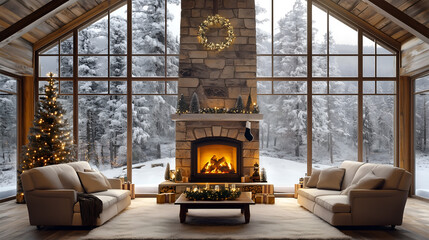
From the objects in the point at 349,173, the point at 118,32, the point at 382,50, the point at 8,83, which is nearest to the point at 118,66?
the point at 118,32

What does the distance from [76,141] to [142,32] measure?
9.46 ft

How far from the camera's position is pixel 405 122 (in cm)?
834

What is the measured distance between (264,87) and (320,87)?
1273 millimetres

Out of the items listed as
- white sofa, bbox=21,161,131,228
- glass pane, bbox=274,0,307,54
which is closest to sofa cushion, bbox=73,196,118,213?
white sofa, bbox=21,161,131,228

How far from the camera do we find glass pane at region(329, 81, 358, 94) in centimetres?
850

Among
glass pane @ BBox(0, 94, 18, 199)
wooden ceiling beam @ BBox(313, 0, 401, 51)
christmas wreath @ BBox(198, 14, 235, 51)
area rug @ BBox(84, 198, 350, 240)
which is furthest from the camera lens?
wooden ceiling beam @ BBox(313, 0, 401, 51)

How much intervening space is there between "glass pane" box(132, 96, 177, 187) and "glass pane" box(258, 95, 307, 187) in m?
2.02

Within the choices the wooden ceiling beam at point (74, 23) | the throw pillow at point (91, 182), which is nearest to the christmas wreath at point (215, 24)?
the wooden ceiling beam at point (74, 23)

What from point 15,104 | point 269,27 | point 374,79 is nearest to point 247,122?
point 269,27

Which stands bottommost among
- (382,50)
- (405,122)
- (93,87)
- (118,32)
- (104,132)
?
(104,132)

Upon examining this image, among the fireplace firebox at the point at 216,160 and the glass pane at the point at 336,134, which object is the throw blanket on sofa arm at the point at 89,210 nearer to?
the fireplace firebox at the point at 216,160

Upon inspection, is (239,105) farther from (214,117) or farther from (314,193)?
(314,193)

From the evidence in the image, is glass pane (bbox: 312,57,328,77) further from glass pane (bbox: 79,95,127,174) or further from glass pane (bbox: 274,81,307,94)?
glass pane (bbox: 79,95,127,174)

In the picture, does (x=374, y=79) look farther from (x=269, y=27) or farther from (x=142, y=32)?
(x=142, y=32)
